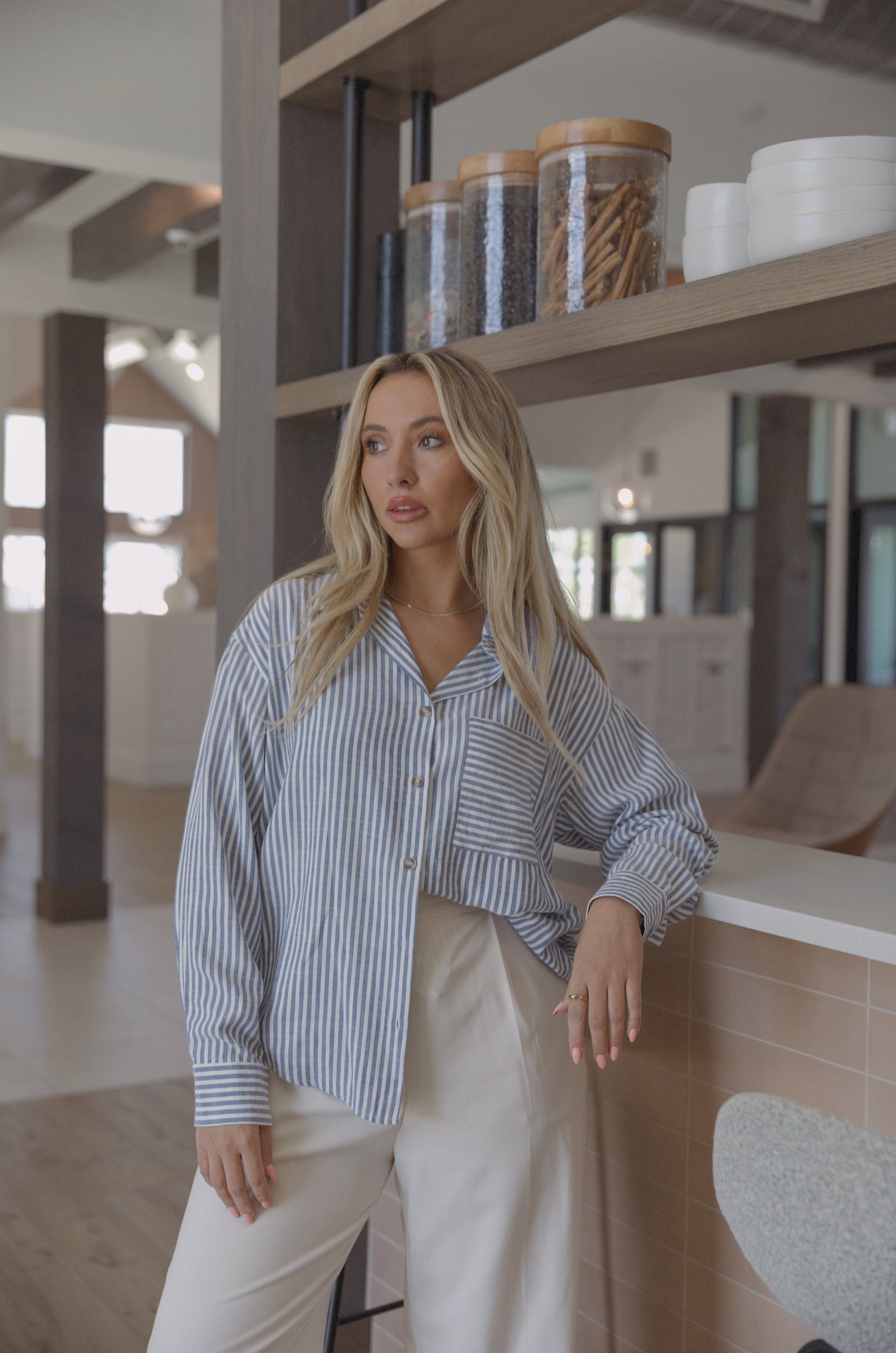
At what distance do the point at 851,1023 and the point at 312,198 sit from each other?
138 cm

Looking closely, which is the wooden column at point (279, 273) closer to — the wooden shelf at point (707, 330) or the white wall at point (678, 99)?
the wooden shelf at point (707, 330)

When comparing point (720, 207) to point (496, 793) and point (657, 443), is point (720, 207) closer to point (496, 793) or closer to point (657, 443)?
point (496, 793)

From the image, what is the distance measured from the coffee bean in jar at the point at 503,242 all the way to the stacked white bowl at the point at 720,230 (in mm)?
293

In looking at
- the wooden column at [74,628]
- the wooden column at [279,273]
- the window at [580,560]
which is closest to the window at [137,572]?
the window at [580,560]

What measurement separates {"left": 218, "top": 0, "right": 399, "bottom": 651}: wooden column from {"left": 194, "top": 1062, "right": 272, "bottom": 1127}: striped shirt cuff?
911 mm

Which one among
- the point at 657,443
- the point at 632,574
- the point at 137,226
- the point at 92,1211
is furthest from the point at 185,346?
the point at 632,574

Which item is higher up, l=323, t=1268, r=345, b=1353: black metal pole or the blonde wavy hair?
the blonde wavy hair

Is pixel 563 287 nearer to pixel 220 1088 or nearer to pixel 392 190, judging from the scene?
pixel 392 190

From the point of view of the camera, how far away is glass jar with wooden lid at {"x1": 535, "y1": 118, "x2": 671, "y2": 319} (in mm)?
1570

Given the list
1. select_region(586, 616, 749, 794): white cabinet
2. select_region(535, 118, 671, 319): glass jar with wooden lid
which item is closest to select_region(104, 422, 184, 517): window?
select_region(586, 616, 749, 794): white cabinet

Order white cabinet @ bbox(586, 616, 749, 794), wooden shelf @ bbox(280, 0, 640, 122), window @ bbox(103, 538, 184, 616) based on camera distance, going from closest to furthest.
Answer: wooden shelf @ bbox(280, 0, 640, 122)
white cabinet @ bbox(586, 616, 749, 794)
window @ bbox(103, 538, 184, 616)

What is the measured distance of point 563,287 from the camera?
63.1 inches

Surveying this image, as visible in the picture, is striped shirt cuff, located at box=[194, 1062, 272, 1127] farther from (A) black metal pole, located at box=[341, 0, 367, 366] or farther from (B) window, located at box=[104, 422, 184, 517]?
(B) window, located at box=[104, 422, 184, 517]

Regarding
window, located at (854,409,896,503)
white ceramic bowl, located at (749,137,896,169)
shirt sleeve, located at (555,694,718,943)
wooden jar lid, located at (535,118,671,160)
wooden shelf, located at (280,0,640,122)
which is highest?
window, located at (854,409,896,503)
